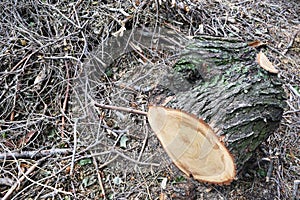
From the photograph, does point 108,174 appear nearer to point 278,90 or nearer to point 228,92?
point 228,92

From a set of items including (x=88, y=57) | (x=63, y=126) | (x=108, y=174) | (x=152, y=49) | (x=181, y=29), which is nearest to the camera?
(x=108, y=174)

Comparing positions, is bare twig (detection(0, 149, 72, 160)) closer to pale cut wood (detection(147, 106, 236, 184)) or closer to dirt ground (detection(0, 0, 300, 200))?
dirt ground (detection(0, 0, 300, 200))

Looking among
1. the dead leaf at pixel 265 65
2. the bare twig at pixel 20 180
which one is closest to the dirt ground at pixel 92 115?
the bare twig at pixel 20 180

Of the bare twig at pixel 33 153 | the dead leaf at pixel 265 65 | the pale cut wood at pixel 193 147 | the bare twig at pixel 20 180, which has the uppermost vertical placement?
the dead leaf at pixel 265 65

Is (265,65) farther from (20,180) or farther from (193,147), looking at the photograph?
(20,180)

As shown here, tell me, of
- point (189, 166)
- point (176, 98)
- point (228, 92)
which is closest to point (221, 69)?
point (228, 92)

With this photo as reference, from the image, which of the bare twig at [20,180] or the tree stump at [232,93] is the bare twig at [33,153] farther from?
the tree stump at [232,93]

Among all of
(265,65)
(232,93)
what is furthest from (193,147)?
(265,65)
